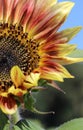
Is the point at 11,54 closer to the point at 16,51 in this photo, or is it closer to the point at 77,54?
the point at 16,51

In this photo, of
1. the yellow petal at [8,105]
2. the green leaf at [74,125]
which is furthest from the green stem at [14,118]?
the green leaf at [74,125]

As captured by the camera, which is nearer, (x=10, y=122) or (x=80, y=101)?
(x=10, y=122)

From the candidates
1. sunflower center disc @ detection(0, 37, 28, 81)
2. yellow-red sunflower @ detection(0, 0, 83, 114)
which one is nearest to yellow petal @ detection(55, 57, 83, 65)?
yellow-red sunflower @ detection(0, 0, 83, 114)

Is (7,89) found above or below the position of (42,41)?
below

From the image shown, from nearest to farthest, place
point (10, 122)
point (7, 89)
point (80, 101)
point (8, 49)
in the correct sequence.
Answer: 1. point (10, 122)
2. point (7, 89)
3. point (8, 49)
4. point (80, 101)

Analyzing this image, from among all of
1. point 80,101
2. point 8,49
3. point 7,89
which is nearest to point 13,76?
point 7,89

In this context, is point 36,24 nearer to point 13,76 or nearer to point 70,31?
point 70,31

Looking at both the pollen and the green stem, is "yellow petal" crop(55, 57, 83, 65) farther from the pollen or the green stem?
the green stem
